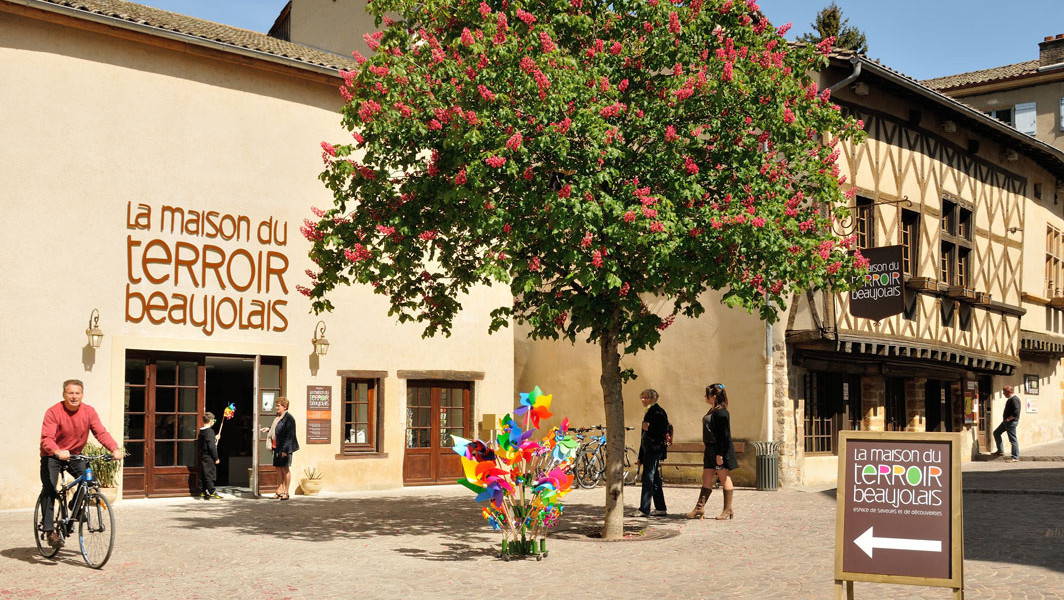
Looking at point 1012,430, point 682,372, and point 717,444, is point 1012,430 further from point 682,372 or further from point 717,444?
point 717,444

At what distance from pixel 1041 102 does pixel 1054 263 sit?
27.9 feet

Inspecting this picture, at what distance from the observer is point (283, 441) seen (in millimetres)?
16844

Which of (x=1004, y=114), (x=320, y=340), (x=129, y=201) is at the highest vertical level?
(x=1004, y=114)

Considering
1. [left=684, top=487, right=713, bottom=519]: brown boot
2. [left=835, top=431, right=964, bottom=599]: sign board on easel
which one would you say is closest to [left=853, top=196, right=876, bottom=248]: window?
[left=684, top=487, right=713, bottom=519]: brown boot

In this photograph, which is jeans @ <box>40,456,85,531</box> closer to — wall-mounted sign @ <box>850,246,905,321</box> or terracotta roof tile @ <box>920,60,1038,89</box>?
wall-mounted sign @ <box>850,246,905,321</box>

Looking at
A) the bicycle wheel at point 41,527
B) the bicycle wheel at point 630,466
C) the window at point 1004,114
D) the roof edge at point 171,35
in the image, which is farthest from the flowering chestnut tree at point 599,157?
the window at point 1004,114

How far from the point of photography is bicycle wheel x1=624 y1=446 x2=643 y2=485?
2016 cm

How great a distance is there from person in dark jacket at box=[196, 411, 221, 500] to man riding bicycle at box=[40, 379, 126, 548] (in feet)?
20.9

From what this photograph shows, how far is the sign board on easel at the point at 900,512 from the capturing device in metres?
6.33

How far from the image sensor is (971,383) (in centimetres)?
2555

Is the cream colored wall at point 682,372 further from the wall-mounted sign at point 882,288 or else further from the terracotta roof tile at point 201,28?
the terracotta roof tile at point 201,28

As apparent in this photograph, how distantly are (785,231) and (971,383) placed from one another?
16147 mm

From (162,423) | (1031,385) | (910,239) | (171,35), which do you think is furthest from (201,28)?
→ (1031,385)

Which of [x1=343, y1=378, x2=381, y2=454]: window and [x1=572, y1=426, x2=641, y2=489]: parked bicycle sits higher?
[x1=343, y1=378, x2=381, y2=454]: window
